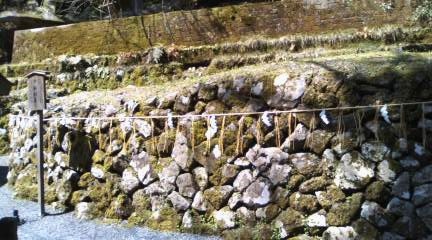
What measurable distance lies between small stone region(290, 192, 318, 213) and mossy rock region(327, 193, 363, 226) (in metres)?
0.21

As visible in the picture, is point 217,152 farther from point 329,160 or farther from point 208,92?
point 329,160

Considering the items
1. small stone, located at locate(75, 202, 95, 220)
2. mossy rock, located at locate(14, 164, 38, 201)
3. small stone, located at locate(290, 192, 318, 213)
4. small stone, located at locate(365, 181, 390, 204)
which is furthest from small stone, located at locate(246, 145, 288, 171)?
mossy rock, located at locate(14, 164, 38, 201)

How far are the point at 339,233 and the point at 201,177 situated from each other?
1886 mm

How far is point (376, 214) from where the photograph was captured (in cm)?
525

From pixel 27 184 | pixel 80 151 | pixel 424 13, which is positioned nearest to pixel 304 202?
pixel 80 151

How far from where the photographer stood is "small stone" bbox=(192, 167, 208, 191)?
20.9 ft

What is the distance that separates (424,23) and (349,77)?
10.7 ft

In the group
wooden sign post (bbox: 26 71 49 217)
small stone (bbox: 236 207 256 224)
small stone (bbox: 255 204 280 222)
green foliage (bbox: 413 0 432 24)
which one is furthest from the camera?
green foliage (bbox: 413 0 432 24)

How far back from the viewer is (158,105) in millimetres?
6992

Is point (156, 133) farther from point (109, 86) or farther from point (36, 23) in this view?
point (36, 23)

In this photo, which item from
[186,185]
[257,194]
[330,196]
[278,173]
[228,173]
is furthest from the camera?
[186,185]

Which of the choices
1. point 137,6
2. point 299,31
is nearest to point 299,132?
point 299,31

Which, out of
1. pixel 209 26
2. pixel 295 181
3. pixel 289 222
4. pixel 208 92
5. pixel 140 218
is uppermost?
pixel 209 26

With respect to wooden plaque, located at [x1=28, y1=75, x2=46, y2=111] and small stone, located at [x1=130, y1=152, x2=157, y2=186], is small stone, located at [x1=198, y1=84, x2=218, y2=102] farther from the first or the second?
wooden plaque, located at [x1=28, y1=75, x2=46, y2=111]
